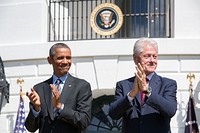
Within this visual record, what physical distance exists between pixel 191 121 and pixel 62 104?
20.6 ft

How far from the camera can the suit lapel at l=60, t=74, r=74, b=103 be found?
16.3ft

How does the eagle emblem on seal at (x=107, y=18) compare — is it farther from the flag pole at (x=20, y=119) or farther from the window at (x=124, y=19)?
the flag pole at (x=20, y=119)

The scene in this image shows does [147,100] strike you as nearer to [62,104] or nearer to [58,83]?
[62,104]

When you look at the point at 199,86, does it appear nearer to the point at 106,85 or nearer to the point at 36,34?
the point at 106,85

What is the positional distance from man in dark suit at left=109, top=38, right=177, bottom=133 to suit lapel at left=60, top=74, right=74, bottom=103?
47cm

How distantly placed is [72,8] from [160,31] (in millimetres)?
2064

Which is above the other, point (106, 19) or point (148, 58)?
point (106, 19)

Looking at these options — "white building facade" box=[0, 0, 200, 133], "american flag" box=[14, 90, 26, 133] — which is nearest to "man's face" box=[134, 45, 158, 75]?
"white building facade" box=[0, 0, 200, 133]

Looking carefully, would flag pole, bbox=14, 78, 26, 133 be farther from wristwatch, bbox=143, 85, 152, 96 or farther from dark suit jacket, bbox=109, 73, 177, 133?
wristwatch, bbox=143, 85, 152, 96

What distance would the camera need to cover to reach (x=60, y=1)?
12.3 metres

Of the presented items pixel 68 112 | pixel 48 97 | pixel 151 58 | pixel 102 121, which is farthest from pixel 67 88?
pixel 102 121

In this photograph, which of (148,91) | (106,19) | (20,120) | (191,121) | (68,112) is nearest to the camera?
(148,91)

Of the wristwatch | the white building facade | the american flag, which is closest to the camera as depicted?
the wristwatch

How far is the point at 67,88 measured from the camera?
Answer: 16.5 ft
